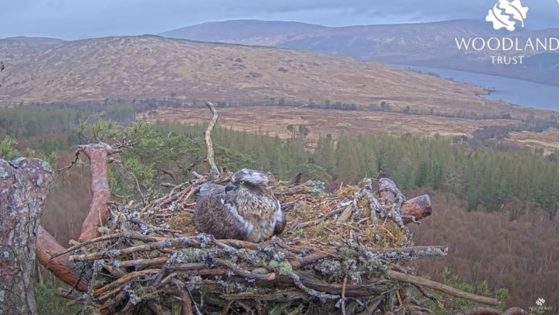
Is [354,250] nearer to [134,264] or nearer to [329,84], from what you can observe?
[134,264]

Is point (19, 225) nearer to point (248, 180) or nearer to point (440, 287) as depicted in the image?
point (248, 180)

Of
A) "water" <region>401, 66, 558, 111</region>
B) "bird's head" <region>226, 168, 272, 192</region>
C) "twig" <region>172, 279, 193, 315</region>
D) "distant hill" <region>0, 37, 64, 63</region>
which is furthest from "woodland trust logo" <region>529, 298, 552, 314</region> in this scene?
"distant hill" <region>0, 37, 64, 63</region>

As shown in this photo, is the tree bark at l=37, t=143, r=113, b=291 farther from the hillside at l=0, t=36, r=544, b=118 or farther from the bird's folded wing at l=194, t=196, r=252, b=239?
the hillside at l=0, t=36, r=544, b=118

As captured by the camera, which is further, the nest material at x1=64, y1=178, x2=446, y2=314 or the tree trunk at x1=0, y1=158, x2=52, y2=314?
the nest material at x1=64, y1=178, x2=446, y2=314

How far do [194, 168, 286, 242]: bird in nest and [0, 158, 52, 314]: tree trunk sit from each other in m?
1.47

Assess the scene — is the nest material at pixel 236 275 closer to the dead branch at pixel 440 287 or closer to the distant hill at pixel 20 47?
the dead branch at pixel 440 287

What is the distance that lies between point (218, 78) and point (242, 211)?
8560cm

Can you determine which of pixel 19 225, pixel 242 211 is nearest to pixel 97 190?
pixel 242 211

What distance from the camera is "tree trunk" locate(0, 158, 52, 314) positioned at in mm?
2691

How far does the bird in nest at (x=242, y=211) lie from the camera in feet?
13.5

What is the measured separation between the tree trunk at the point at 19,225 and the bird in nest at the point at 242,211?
147cm

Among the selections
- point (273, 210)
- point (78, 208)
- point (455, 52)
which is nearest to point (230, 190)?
point (273, 210)

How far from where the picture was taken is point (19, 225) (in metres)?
2.73

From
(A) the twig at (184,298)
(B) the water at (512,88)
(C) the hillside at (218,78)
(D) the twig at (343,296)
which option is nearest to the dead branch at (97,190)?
(A) the twig at (184,298)
